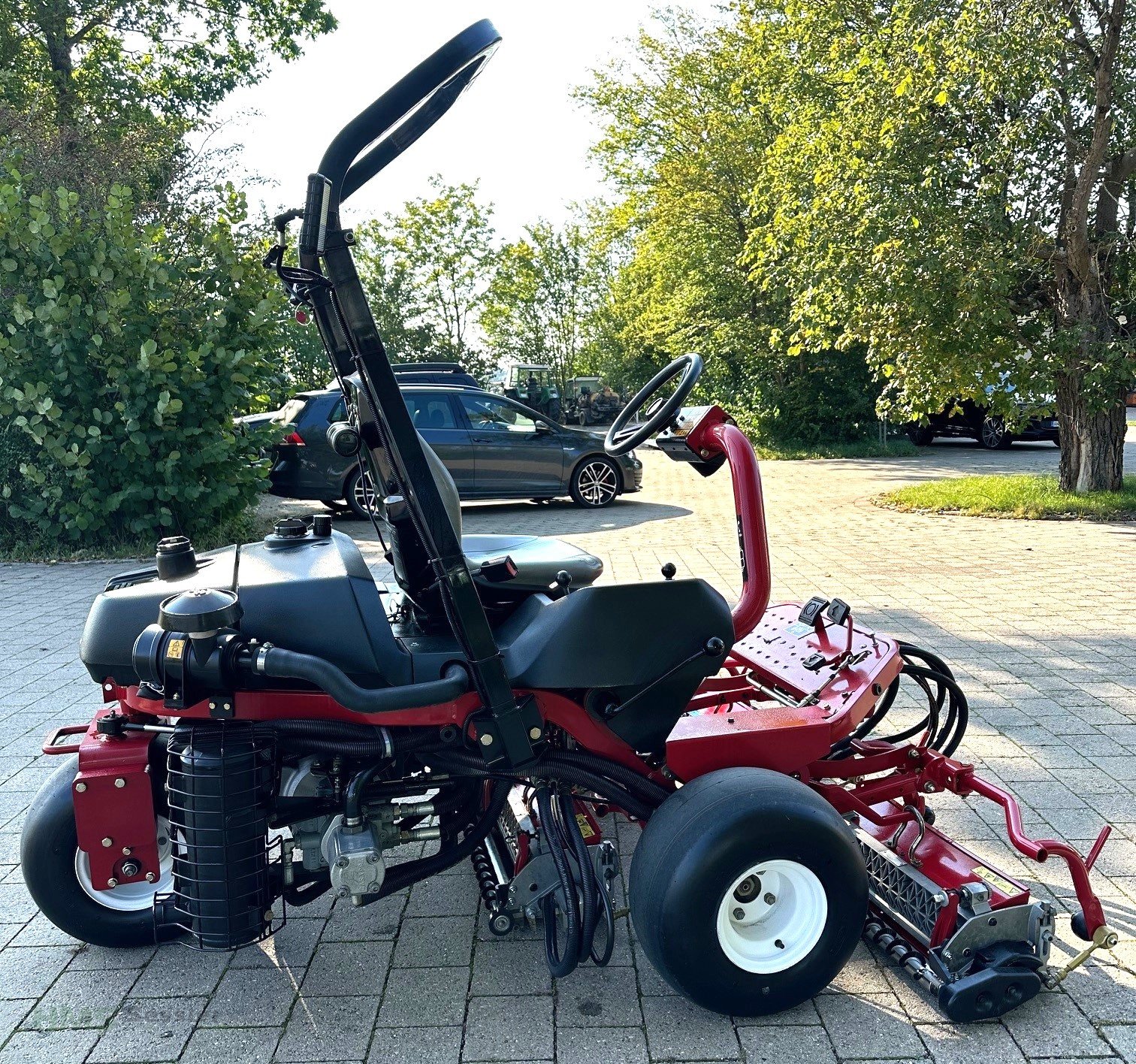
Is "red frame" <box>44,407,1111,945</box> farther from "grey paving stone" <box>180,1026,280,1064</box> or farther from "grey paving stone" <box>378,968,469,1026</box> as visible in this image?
"grey paving stone" <box>378,968,469,1026</box>

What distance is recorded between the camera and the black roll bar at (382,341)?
2332 millimetres

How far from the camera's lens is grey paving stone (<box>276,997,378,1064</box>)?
251cm

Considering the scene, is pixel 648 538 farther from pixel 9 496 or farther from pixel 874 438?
pixel 874 438

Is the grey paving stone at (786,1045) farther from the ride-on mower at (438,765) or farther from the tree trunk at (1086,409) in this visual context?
the tree trunk at (1086,409)

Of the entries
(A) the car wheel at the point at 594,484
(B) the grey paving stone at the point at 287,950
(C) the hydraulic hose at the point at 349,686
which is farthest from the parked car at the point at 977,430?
(C) the hydraulic hose at the point at 349,686

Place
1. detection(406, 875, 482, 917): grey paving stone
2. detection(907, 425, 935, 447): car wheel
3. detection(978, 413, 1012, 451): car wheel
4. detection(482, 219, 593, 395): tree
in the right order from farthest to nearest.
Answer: detection(482, 219, 593, 395): tree, detection(907, 425, 935, 447): car wheel, detection(978, 413, 1012, 451): car wheel, detection(406, 875, 482, 917): grey paving stone

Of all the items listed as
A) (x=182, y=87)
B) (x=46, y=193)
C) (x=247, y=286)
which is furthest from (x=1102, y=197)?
(x=182, y=87)

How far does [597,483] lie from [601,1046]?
34.7 ft

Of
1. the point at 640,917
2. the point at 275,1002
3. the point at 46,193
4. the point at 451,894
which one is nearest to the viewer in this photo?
the point at 640,917

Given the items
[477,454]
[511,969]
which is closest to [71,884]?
[511,969]

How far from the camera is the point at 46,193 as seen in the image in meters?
8.28

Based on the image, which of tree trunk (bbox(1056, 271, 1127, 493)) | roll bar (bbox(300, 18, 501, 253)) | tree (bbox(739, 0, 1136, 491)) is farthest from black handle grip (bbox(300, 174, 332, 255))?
tree trunk (bbox(1056, 271, 1127, 493))

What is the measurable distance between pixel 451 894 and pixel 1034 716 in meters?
2.95

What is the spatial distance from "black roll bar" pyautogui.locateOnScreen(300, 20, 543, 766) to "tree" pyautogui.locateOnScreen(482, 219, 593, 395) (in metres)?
32.2
